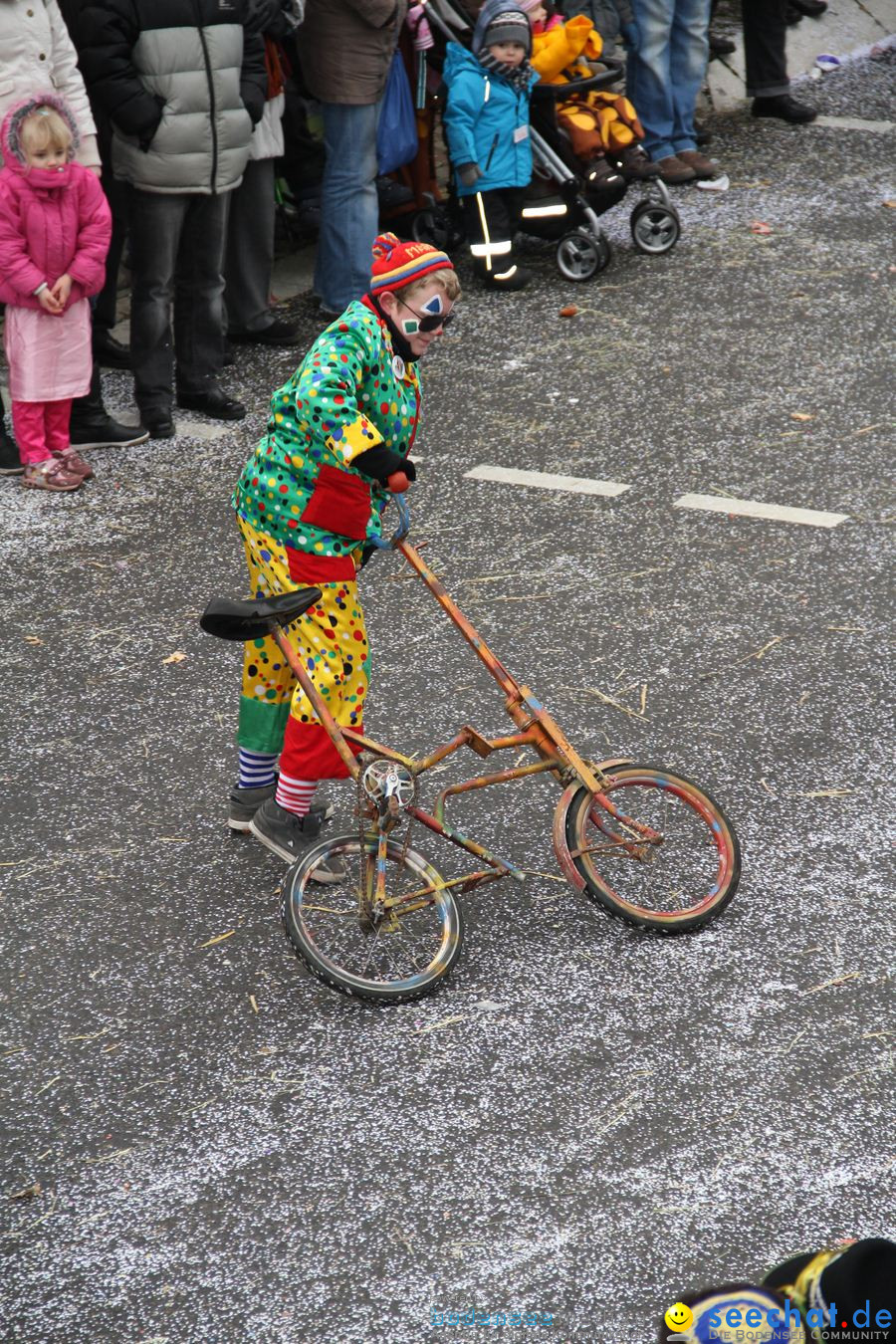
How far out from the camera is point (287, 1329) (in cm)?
286

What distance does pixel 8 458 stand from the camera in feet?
22.0

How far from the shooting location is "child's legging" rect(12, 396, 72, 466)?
6.54 meters

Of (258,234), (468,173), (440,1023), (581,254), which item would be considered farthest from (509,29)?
(440,1023)

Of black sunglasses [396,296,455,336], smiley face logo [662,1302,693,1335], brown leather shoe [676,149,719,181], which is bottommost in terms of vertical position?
brown leather shoe [676,149,719,181]

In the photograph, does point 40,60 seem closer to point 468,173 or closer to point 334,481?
point 468,173

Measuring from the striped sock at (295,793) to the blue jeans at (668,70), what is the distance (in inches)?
276

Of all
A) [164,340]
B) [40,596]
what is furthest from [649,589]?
[164,340]

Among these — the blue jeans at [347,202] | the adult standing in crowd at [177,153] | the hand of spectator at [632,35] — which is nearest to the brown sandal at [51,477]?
the adult standing in crowd at [177,153]

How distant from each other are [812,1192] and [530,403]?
475 cm

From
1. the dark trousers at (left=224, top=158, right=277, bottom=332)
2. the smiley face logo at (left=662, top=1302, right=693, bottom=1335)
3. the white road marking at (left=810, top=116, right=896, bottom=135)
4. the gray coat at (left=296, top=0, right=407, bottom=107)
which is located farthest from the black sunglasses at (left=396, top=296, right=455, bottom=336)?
the white road marking at (left=810, top=116, right=896, bottom=135)

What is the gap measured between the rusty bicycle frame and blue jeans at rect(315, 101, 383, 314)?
444 cm

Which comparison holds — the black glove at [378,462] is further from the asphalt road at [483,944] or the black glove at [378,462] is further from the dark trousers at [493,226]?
the dark trousers at [493,226]

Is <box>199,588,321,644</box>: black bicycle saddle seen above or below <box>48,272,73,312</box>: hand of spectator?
above

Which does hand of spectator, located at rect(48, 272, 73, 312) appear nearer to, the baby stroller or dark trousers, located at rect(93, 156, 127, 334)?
dark trousers, located at rect(93, 156, 127, 334)
